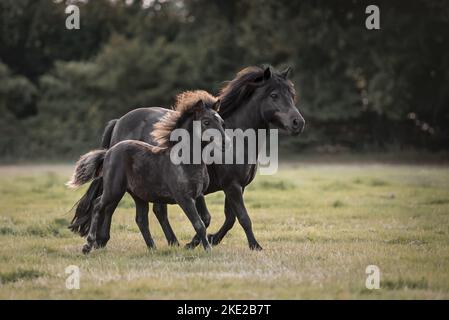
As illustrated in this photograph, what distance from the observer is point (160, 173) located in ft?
27.6

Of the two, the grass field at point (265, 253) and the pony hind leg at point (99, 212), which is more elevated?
the pony hind leg at point (99, 212)

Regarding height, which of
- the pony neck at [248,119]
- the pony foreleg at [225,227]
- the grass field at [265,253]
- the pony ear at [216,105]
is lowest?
the grass field at [265,253]

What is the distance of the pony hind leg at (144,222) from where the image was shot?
8982mm

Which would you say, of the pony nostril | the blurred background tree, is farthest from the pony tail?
the blurred background tree

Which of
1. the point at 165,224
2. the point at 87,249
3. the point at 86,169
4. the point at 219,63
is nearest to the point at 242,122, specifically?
the point at 165,224

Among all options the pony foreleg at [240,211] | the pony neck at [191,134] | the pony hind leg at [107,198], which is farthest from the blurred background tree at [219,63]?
the pony hind leg at [107,198]

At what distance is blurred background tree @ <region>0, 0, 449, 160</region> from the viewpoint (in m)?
26.9

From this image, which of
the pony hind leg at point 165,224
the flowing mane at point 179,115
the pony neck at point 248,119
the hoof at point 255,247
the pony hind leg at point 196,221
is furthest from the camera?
the pony hind leg at point 165,224

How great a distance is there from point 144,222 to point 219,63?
24725 mm

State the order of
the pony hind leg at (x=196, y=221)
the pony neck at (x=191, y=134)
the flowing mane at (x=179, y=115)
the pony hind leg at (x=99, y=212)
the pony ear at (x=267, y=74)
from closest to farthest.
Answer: the pony hind leg at (x=196, y=221) < the pony neck at (x=191, y=134) < the flowing mane at (x=179, y=115) < the pony hind leg at (x=99, y=212) < the pony ear at (x=267, y=74)

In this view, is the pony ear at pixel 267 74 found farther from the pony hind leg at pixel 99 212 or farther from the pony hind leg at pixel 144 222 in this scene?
the pony hind leg at pixel 99 212

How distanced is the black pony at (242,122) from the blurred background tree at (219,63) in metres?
17.6

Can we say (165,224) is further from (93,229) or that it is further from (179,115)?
(179,115)

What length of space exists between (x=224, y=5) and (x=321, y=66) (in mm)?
6690
